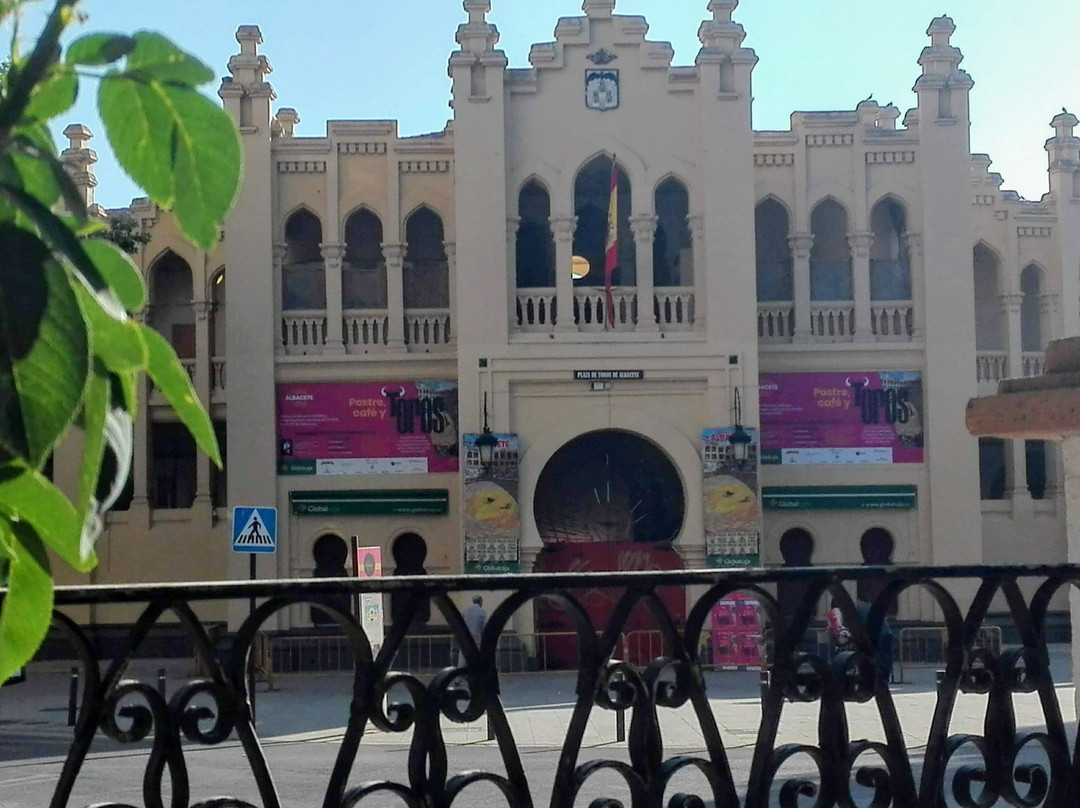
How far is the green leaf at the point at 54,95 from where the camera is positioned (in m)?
1.50

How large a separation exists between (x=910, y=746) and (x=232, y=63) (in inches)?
677

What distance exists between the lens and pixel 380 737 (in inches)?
565

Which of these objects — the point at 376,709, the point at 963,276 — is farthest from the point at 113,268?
the point at 963,276

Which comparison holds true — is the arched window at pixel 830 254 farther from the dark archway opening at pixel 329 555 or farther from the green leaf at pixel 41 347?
the green leaf at pixel 41 347

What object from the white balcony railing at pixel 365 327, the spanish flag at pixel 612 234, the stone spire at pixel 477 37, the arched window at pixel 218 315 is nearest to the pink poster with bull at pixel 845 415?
the spanish flag at pixel 612 234

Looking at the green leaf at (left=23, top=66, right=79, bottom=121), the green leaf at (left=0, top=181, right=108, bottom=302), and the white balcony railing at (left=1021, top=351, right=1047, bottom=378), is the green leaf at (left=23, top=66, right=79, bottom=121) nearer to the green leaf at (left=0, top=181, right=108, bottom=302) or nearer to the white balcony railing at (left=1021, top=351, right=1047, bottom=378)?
the green leaf at (left=0, top=181, right=108, bottom=302)

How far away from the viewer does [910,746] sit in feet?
39.4

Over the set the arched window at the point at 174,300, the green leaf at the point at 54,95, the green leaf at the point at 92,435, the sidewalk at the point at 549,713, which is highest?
the arched window at the point at 174,300

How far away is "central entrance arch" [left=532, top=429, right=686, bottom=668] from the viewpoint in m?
22.2

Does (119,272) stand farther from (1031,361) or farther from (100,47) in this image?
(1031,361)

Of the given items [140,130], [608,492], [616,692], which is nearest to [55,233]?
[140,130]

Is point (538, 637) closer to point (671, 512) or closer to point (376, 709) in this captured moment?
point (671, 512)

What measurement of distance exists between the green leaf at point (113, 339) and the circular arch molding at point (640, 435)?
20.2m

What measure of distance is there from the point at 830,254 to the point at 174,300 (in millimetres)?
12434
